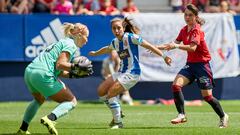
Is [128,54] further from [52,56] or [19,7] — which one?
[19,7]

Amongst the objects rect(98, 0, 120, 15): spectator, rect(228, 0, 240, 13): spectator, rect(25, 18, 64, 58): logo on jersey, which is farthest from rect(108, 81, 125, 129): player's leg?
rect(228, 0, 240, 13): spectator

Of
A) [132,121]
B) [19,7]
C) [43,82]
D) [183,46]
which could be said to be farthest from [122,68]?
[19,7]

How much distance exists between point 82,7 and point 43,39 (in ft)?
7.91

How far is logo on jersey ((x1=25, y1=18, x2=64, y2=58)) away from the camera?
21906 mm

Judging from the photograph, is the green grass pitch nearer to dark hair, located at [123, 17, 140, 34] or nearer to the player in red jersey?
the player in red jersey

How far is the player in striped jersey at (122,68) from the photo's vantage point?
13.7 metres

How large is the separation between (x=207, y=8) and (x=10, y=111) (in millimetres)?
8653

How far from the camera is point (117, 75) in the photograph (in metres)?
14.0

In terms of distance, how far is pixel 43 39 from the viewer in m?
21.9

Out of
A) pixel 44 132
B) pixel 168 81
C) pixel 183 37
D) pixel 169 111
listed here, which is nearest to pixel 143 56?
pixel 168 81

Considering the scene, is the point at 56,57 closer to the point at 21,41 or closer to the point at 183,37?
the point at 183,37

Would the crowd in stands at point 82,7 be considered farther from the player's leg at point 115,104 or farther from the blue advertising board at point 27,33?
the player's leg at point 115,104

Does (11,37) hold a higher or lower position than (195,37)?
lower

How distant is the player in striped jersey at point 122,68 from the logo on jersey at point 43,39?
7.97 metres
